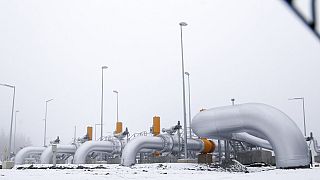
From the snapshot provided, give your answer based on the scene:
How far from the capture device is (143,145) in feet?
96.2

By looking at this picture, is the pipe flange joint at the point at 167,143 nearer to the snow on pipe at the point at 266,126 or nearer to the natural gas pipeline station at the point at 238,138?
the natural gas pipeline station at the point at 238,138

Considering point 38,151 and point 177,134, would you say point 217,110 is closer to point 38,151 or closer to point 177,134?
point 177,134

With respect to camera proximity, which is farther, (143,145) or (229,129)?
(143,145)

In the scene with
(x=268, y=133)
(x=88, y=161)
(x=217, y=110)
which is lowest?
(x=88, y=161)

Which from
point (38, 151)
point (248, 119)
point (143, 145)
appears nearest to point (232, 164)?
point (248, 119)

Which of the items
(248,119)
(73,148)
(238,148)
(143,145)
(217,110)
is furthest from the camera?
(73,148)

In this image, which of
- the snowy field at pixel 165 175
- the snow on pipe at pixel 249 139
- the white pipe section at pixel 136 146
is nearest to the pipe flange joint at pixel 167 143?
the white pipe section at pixel 136 146

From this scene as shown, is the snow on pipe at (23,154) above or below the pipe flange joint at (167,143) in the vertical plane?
below

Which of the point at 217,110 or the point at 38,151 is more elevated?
the point at 217,110

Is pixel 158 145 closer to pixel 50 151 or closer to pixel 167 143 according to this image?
pixel 167 143

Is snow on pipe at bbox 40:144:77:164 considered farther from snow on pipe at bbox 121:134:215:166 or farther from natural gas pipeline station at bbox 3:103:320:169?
snow on pipe at bbox 121:134:215:166

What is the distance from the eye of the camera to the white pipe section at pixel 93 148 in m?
34.2

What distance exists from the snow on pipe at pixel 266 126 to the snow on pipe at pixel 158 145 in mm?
8866

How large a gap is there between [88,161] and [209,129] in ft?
71.4
